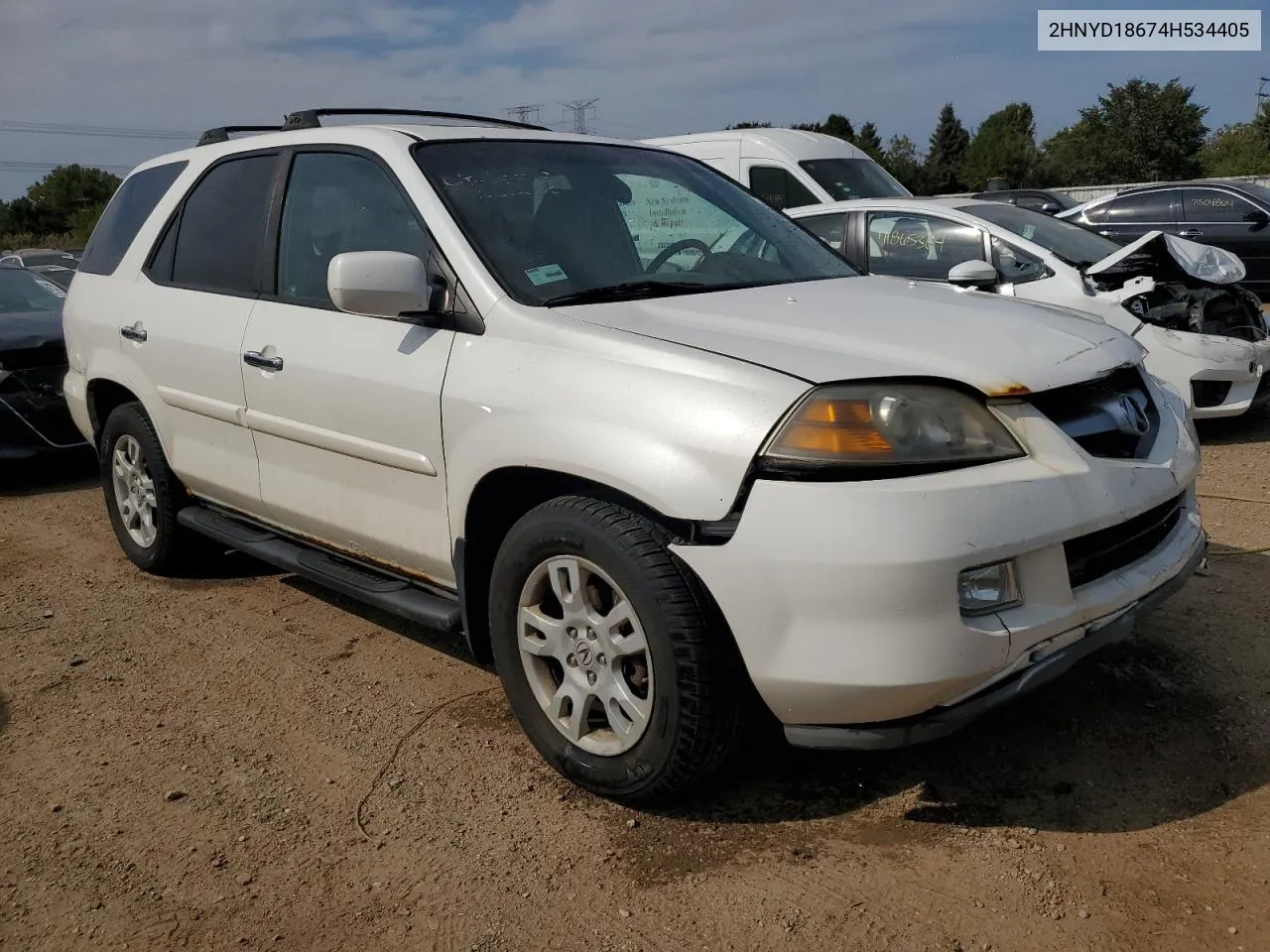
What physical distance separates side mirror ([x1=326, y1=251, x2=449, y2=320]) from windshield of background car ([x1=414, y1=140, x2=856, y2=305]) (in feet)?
0.74

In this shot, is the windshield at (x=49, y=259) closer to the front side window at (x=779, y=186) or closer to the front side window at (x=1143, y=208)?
the front side window at (x=779, y=186)

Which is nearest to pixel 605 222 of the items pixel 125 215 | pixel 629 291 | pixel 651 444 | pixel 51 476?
pixel 629 291

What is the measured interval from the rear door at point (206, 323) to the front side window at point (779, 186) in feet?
23.7

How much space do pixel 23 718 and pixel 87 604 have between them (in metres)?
1.16

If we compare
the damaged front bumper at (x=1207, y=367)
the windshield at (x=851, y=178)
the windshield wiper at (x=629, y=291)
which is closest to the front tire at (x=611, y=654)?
the windshield wiper at (x=629, y=291)

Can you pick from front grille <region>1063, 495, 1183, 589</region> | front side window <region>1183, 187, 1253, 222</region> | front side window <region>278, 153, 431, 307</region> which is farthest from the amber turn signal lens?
front side window <region>1183, 187, 1253, 222</region>

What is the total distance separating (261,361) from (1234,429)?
617cm

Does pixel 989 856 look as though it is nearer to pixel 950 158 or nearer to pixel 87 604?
pixel 87 604

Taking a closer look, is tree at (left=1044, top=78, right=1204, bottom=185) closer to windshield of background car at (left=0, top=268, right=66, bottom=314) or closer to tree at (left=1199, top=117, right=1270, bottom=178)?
tree at (left=1199, top=117, right=1270, bottom=178)

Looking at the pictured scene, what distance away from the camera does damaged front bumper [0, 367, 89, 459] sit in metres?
Result: 6.87

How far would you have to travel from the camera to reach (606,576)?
2.70 meters

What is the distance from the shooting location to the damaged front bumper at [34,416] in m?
6.87

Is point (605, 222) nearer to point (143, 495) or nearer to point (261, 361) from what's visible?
point (261, 361)

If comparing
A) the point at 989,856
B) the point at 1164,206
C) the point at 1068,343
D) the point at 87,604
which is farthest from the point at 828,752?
the point at 1164,206
